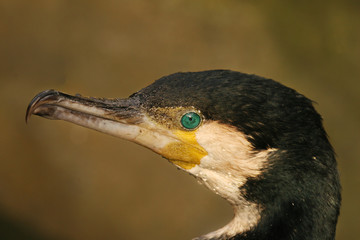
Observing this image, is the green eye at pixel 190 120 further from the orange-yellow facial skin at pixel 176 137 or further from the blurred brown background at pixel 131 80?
the blurred brown background at pixel 131 80

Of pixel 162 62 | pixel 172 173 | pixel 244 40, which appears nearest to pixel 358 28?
pixel 244 40

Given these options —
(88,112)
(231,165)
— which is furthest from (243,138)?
(88,112)

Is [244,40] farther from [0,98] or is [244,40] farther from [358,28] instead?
[0,98]

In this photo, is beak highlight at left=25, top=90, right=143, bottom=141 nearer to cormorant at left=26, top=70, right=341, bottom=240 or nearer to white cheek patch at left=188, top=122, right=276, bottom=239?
cormorant at left=26, top=70, right=341, bottom=240

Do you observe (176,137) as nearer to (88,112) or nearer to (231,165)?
(231,165)

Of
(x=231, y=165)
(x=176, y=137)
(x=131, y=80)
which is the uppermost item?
(x=131, y=80)

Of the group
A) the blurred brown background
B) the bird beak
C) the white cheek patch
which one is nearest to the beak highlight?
the bird beak

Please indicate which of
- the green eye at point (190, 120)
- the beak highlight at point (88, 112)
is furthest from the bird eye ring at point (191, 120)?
the beak highlight at point (88, 112)
